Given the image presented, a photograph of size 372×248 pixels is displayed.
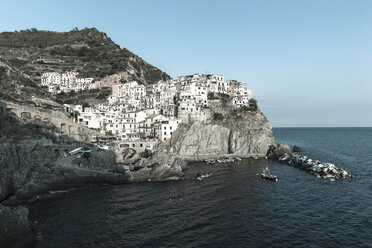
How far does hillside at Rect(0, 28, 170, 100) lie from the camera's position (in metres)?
139

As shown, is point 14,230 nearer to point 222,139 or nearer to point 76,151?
point 76,151

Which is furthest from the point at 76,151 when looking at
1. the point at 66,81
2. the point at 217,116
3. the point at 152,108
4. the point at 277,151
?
the point at 66,81

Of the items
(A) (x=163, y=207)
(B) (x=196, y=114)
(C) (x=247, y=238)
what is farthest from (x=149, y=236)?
(B) (x=196, y=114)

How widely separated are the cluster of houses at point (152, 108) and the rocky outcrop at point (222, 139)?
5226mm

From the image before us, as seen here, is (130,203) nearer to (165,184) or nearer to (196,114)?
(165,184)

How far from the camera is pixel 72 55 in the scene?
518 feet

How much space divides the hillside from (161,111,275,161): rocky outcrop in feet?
237

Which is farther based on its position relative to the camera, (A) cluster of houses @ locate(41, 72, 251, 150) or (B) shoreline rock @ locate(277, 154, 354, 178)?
(A) cluster of houses @ locate(41, 72, 251, 150)

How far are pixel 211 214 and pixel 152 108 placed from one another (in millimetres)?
68027

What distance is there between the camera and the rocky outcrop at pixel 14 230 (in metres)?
26.7

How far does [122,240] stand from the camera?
1124 inches

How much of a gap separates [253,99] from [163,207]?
8294cm

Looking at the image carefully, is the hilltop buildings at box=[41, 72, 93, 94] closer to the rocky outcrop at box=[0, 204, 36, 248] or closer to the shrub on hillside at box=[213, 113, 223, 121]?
the shrub on hillside at box=[213, 113, 223, 121]

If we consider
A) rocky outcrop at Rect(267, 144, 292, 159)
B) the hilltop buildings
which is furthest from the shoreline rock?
the hilltop buildings
